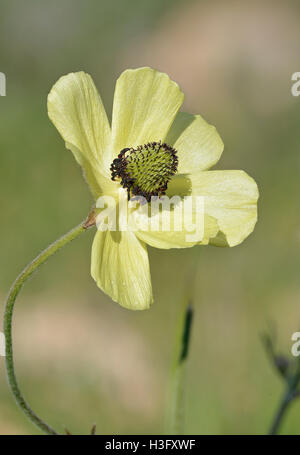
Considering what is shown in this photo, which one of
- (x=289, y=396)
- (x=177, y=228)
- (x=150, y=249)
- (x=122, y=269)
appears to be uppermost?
(x=177, y=228)

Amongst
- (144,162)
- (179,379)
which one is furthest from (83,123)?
(179,379)

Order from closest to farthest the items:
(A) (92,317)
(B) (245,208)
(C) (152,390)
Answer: (B) (245,208) < (C) (152,390) < (A) (92,317)

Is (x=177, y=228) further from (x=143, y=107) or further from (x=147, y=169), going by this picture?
(x=143, y=107)

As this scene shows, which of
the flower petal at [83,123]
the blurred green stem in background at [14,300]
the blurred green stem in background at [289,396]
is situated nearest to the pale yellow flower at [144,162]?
the flower petal at [83,123]

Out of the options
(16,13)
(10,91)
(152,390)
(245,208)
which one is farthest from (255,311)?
(16,13)

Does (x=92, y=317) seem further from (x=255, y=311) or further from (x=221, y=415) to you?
(x=221, y=415)

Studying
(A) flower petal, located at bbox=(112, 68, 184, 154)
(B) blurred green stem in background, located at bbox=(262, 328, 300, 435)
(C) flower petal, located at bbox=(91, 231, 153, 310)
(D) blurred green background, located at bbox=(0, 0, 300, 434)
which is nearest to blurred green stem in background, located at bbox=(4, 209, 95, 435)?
(C) flower petal, located at bbox=(91, 231, 153, 310)

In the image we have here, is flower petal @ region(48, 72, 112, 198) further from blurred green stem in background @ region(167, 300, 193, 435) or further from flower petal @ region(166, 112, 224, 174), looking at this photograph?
blurred green stem in background @ region(167, 300, 193, 435)
